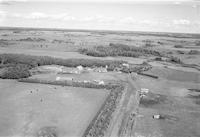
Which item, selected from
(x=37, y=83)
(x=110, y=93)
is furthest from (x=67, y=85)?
(x=110, y=93)

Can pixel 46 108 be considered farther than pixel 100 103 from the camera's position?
No

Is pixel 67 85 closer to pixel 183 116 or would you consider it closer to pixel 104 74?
pixel 104 74

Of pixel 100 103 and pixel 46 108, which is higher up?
pixel 46 108

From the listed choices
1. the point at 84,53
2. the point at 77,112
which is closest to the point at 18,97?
the point at 77,112

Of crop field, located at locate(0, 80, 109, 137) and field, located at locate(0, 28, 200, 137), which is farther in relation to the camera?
field, located at locate(0, 28, 200, 137)

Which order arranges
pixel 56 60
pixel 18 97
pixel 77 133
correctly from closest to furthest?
pixel 77 133 → pixel 18 97 → pixel 56 60

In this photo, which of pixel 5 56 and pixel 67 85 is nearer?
pixel 67 85

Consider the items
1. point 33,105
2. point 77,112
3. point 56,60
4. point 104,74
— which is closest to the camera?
point 77,112

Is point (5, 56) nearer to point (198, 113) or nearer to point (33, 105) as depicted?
point (33, 105)

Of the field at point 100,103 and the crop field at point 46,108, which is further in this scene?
the field at point 100,103
